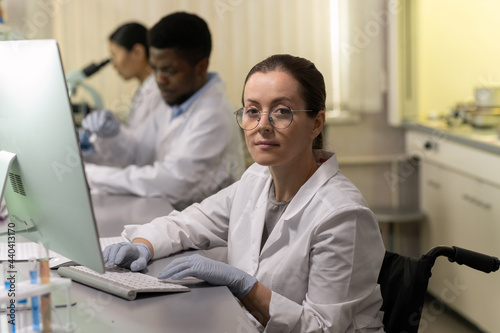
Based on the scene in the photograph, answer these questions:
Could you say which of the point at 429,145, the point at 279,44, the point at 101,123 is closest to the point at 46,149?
the point at 101,123

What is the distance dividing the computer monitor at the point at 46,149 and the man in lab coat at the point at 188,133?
1313mm

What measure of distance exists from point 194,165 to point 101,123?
0.57 m

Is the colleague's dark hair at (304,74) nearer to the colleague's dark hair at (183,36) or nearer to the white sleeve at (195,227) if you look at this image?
the white sleeve at (195,227)

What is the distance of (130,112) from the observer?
3.30 m

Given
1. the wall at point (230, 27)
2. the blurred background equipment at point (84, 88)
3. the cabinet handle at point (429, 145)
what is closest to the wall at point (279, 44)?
the wall at point (230, 27)

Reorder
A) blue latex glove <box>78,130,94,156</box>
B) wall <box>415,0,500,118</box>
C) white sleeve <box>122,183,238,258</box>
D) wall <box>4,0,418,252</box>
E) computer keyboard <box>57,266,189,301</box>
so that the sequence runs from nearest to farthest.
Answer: computer keyboard <box>57,266,189,301</box>
white sleeve <box>122,183,238,258</box>
blue latex glove <box>78,130,94,156</box>
wall <box>415,0,500,118</box>
wall <box>4,0,418,252</box>

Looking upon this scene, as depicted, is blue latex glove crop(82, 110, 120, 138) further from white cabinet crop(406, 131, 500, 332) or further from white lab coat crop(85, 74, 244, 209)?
white cabinet crop(406, 131, 500, 332)

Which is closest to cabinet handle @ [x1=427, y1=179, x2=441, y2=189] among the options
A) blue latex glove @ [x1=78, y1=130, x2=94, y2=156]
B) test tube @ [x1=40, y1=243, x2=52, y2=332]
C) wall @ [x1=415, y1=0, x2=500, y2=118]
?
wall @ [x1=415, y1=0, x2=500, y2=118]

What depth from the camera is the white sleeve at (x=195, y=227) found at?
165 centimetres

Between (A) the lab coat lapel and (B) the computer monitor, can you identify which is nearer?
(B) the computer monitor

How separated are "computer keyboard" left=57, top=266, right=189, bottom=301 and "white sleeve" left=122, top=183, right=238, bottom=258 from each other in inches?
8.3

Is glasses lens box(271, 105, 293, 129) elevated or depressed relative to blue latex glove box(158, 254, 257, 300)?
elevated

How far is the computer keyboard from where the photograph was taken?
129 cm

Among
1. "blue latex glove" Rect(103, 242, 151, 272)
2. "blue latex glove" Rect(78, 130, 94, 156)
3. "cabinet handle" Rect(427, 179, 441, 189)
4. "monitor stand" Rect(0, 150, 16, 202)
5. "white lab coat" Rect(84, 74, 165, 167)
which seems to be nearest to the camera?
"monitor stand" Rect(0, 150, 16, 202)
